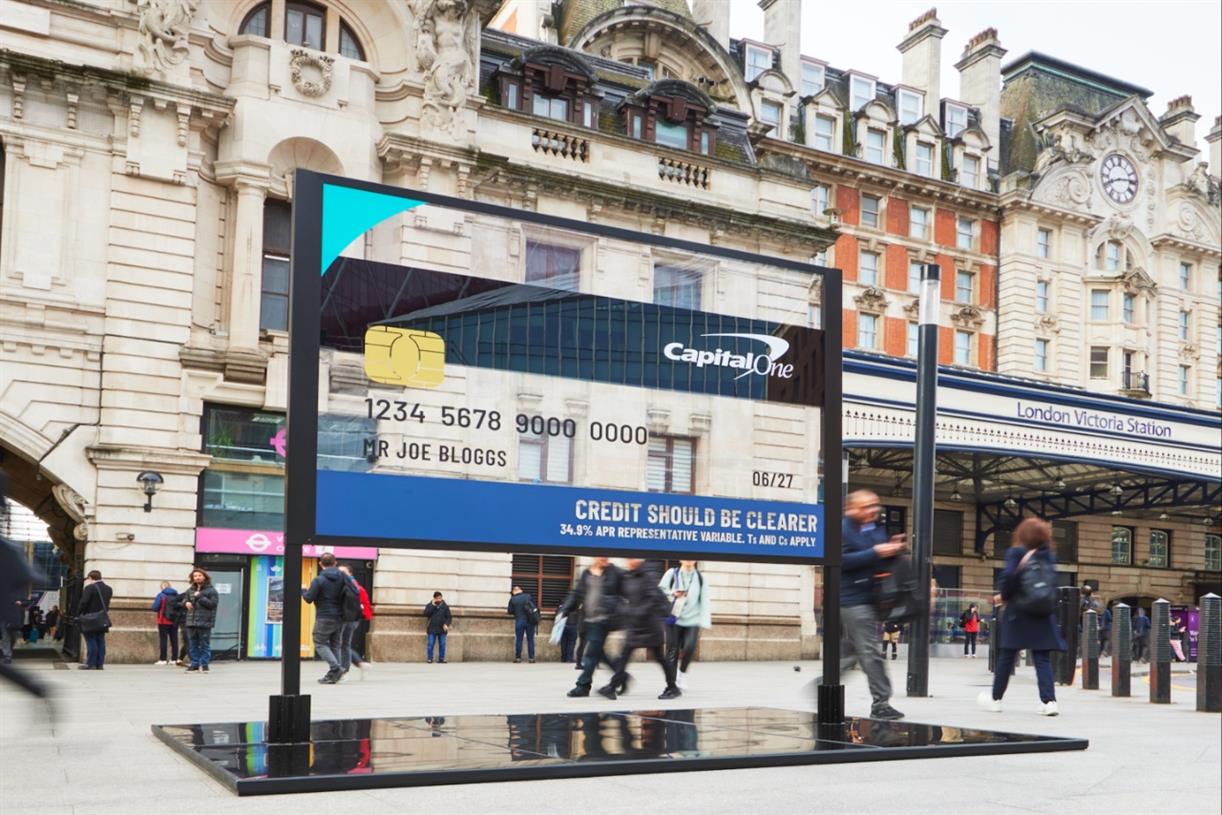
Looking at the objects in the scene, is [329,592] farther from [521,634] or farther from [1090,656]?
[1090,656]

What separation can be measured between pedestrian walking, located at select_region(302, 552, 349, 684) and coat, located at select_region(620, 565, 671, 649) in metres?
5.04

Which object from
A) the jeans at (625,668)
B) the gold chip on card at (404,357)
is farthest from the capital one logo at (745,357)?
the jeans at (625,668)

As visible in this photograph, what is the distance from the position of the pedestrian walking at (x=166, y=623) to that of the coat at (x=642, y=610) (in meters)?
11.7

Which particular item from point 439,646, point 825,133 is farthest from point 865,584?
point 825,133

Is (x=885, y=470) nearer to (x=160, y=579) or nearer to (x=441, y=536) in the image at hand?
(x=160, y=579)

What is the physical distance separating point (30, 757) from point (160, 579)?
53.1ft

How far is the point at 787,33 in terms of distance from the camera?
47.9 metres

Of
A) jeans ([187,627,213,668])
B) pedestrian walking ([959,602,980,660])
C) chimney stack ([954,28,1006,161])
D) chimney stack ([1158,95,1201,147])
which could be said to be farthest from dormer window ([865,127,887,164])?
jeans ([187,627,213,668])

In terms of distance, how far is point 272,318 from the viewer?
25.8m

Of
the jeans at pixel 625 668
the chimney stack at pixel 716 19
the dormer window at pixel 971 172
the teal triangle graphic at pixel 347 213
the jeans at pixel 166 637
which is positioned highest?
the chimney stack at pixel 716 19

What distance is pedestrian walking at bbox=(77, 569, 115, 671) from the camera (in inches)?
823

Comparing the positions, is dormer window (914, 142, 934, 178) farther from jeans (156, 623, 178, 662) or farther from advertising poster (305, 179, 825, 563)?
advertising poster (305, 179, 825, 563)

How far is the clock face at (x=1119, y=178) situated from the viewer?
50906 millimetres

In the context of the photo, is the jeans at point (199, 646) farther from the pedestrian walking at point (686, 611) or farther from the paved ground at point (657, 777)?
the pedestrian walking at point (686, 611)
